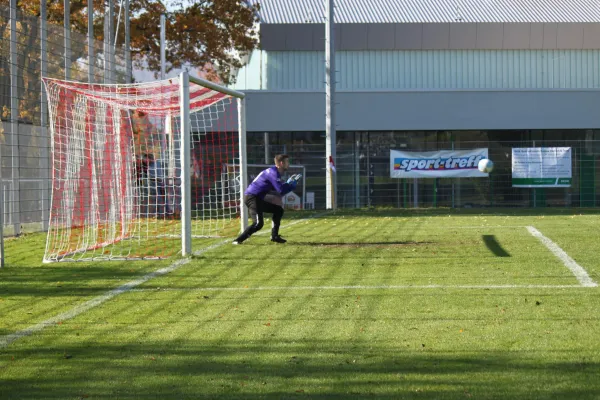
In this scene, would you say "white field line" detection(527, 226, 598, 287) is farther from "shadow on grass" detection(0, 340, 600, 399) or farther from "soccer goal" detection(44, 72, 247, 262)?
"soccer goal" detection(44, 72, 247, 262)

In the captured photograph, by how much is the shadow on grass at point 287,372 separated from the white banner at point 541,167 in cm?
2594

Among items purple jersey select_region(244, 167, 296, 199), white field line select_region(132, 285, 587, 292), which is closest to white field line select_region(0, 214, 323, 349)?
white field line select_region(132, 285, 587, 292)

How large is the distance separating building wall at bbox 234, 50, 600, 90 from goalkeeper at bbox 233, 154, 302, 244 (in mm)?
22110

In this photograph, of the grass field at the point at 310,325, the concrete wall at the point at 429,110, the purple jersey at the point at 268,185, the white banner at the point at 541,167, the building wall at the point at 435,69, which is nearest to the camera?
the grass field at the point at 310,325

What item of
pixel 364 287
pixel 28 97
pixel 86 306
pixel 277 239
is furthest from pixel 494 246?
pixel 28 97

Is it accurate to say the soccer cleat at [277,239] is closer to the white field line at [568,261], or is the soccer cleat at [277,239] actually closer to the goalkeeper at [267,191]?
the goalkeeper at [267,191]

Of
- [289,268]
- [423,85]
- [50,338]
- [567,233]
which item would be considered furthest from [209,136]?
[50,338]

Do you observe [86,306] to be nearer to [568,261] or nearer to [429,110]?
[568,261]

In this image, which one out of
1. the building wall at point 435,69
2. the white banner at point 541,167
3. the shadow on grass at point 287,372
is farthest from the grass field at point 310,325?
the building wall at point 435,69

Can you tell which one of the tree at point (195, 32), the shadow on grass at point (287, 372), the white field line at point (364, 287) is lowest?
the shadow on grass at point (287, 372)

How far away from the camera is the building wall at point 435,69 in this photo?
36.4m

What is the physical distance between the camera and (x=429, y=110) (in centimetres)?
3475

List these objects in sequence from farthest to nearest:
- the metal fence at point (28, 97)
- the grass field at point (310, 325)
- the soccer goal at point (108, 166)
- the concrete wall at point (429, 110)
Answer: the concrete wall at point (429, 110) → the metal fence at point (28, 97) → the soccer goal at point (108, 166) → the grass field at point (310, 325)

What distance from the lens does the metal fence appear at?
15.3m
